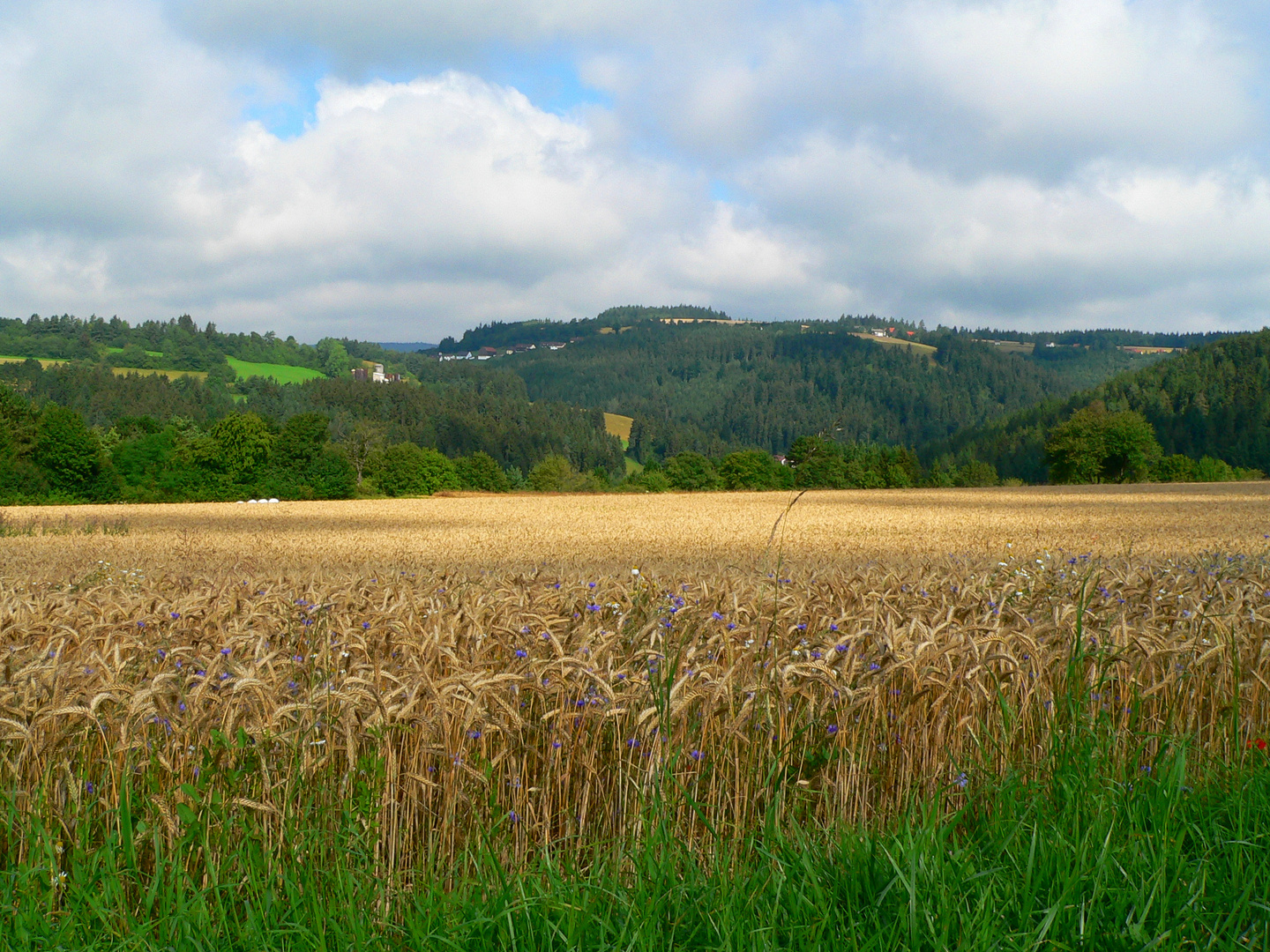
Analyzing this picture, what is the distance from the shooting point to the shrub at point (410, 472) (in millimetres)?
78812

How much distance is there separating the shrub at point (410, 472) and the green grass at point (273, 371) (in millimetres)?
100103

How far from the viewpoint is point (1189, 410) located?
137m

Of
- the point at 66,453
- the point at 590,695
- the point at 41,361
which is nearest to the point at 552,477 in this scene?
the point at 66,453

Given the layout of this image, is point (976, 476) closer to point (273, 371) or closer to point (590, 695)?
point (590, 695)

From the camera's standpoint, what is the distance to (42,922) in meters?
2.69

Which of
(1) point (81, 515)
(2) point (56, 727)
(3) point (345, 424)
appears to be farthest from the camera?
(3) point (345, 424)

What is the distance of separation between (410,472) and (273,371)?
393 feet

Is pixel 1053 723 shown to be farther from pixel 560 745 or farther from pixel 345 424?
pixel 345 424

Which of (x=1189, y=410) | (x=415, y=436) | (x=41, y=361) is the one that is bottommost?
(x=415, y=436)

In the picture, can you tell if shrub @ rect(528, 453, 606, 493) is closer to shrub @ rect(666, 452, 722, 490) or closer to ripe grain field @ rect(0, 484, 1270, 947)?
shrub @ rect(666, 452, 722, 490)

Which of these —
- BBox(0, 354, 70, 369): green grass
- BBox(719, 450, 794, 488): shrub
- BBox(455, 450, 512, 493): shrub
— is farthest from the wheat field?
BBox(0, 354, 70, 369): green grass

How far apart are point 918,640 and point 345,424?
113 meters

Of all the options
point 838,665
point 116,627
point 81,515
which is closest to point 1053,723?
point 838,665

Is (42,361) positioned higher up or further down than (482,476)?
higher up
